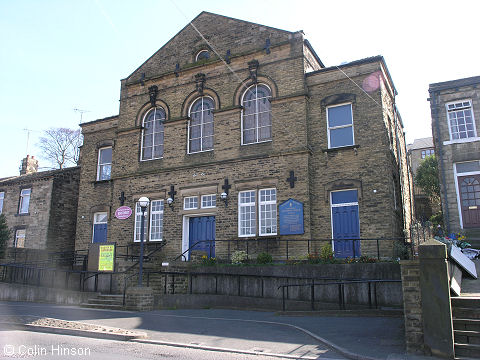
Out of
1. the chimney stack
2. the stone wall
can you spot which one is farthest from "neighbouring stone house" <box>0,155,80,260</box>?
the stone wall

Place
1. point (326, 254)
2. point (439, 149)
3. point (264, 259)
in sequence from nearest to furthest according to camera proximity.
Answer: point (326, 254) < point (264, 259) < point (439, 149)

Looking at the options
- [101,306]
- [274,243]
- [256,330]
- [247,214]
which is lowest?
[256,330]

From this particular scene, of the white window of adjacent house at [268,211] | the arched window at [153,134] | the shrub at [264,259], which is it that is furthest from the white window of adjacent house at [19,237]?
the shrub at [264,259]

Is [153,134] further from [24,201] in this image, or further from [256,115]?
[24,201]

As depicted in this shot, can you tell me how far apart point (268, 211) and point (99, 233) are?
9.87m

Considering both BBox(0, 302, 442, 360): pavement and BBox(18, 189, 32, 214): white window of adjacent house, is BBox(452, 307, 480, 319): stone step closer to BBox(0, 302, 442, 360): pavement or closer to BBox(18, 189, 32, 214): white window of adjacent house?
BBox(0, 302, 442, 360): pavement

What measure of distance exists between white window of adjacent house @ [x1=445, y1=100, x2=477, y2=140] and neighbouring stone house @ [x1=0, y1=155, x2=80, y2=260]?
836 inches

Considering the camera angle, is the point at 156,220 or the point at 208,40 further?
the point at 208,40

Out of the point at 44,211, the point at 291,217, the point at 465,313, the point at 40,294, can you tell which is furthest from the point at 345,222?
the point at 44,211

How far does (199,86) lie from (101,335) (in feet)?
44.7

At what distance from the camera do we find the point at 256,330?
10.1 meters

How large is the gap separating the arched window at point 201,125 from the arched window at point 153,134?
1.67 metres

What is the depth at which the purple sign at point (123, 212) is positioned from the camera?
20.0 meters

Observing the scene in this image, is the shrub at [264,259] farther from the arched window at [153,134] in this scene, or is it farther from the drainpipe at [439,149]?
the arched window at [153,134]
